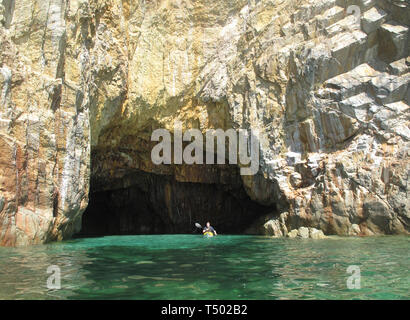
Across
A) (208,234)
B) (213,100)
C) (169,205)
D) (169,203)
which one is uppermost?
(213,100)

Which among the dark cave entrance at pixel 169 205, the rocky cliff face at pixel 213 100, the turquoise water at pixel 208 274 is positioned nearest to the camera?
the turquoise water at pixel 208 274

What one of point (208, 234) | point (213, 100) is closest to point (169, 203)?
point (208, 234)

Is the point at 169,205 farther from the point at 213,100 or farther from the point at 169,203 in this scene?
the point at 213,100

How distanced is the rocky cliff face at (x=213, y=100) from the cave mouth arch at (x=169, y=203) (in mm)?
268

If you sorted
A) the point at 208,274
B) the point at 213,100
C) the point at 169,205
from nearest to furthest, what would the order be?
the point at 208,274, the point at 213,100, the point at 169,205

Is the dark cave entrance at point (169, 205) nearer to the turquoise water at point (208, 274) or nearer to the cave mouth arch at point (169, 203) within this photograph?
the cave mouth arch at point (169, 203)

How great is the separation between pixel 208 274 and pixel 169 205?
62.0 feet

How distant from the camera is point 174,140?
23.3m

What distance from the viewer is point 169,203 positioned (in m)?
26.6

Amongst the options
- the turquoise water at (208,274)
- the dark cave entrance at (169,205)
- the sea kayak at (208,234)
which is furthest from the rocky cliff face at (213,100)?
the turquoise water at (208,274)

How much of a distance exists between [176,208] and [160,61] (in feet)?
31.8

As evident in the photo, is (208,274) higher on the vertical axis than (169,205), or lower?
lower

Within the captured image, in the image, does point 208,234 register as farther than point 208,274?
Yes

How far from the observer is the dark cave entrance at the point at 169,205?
84.9 feet
